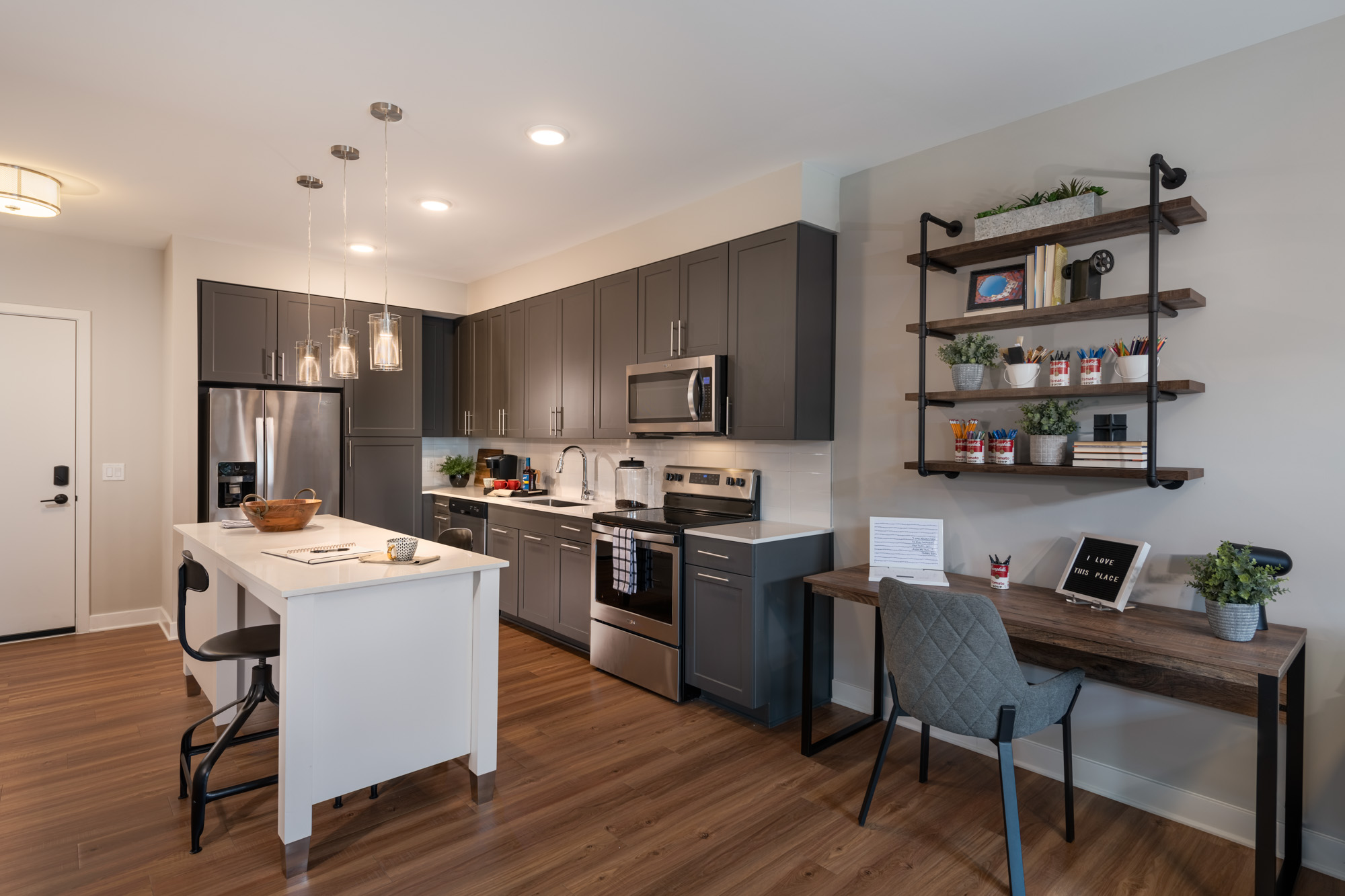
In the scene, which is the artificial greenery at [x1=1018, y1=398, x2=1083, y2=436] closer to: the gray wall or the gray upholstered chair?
the gray wall

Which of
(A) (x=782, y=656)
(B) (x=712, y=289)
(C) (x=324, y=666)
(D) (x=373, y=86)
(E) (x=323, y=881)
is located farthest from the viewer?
(B) (x=712, y=289)

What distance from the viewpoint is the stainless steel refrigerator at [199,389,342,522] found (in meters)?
4.73

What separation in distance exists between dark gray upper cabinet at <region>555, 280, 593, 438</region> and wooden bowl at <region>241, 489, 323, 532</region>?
179cm

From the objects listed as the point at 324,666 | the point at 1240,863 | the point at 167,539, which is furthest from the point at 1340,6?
the point at 167,539

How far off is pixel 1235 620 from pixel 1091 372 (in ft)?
3.08

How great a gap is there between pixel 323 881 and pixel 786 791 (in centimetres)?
160

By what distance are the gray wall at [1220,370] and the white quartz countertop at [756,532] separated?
70 centimetres

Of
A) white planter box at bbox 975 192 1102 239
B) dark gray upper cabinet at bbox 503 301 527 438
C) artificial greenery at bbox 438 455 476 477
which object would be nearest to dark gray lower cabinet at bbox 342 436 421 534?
artificial greenery at bbox 438 455 476 477

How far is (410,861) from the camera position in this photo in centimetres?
225

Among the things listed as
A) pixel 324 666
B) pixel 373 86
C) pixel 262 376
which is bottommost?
pixel 324 666

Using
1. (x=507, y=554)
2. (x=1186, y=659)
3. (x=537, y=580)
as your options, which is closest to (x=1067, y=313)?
(x=1186, y=659)

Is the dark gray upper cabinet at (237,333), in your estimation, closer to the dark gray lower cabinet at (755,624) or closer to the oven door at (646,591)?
the oven door at (646,591)

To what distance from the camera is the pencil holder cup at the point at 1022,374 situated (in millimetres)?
2748

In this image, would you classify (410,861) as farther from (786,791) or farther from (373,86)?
(373,86)
